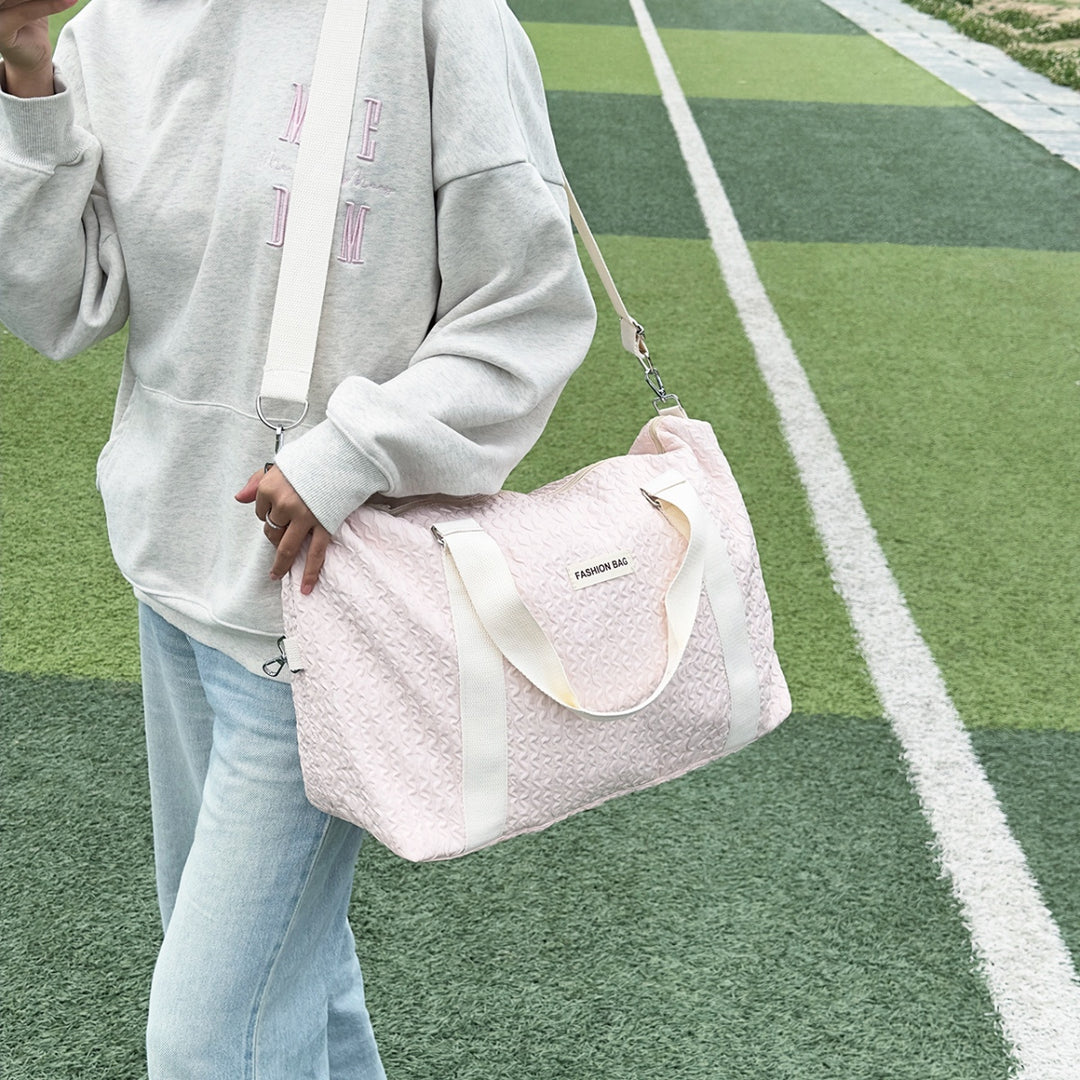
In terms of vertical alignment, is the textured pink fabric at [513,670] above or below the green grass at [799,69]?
above

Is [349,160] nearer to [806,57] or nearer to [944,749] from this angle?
[944,749]

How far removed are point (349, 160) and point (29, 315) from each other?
1.57ft

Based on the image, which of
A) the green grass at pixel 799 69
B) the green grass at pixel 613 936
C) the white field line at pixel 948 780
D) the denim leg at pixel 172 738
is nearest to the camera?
the denim leg at pixel 172 738

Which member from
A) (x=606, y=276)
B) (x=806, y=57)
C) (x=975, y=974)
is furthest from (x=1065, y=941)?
(x=806, y=57)

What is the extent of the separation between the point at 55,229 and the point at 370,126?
408mm

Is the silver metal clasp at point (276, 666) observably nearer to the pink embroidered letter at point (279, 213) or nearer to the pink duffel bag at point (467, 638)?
the pink duffel bag at point (467, 638)

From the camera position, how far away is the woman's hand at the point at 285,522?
64.0 inches

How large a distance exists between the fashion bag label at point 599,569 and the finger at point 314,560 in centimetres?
30

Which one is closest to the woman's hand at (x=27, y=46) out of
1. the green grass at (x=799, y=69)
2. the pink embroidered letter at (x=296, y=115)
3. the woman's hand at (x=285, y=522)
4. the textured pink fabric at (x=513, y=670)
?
the pink embroidered letter at (x=296, y=115)

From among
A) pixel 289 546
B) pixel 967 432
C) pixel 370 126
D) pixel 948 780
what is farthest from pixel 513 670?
pixel 967 432

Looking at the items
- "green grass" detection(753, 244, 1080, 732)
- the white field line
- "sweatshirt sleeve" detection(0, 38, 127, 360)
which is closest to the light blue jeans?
"sweatshirt sleeve" detection(0, 38, 127, 360)

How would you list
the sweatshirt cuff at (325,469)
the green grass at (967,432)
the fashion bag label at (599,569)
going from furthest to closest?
the green grass at (967,432)
the fashion bag label at (599,569)
the sweatshirt cuff at (325,469)

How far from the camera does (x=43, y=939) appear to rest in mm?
2834

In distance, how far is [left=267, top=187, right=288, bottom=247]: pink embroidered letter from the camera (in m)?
1.67
